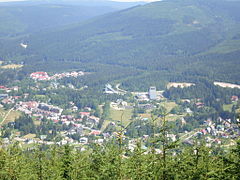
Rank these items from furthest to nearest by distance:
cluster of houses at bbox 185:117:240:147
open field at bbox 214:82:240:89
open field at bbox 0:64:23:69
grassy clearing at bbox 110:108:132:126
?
open field at bbox 0:64:23:69 → open field at bbox 214:82:240:89 → grassy clearing at bbox 110:108:132:126 → cluster of houses at bbox 185:117:240:147

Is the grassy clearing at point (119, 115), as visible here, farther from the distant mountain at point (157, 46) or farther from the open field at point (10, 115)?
the distant mountain at point (157, 46)

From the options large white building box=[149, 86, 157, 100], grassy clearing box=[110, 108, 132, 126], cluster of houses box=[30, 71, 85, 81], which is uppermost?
grassy clearing box=[110, 108, 132, 126]

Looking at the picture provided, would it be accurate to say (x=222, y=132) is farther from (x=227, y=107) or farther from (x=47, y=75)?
(x=47, y=75)

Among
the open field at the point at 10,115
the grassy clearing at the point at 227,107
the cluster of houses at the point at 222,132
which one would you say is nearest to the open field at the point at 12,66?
the open field at the point at 10,115

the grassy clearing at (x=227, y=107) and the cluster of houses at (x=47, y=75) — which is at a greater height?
the grassy clearing at (x=227, y=107)

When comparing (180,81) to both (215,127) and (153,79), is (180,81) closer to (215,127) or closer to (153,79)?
(153,79)

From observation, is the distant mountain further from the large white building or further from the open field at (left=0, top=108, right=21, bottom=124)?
the open field at (left=0, top=108, right=21, bottom=124)

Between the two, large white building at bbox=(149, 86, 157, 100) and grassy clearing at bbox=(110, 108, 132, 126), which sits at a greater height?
grassy clearing at bbox=(110, 108, 132, 126)

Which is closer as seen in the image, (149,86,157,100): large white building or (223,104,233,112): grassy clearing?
(223,104,233,112): grassy clearing

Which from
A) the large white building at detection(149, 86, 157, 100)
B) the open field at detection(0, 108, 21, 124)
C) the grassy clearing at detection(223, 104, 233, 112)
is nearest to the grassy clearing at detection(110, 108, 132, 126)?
the large white building at detection(149, 86, 157, 100)
